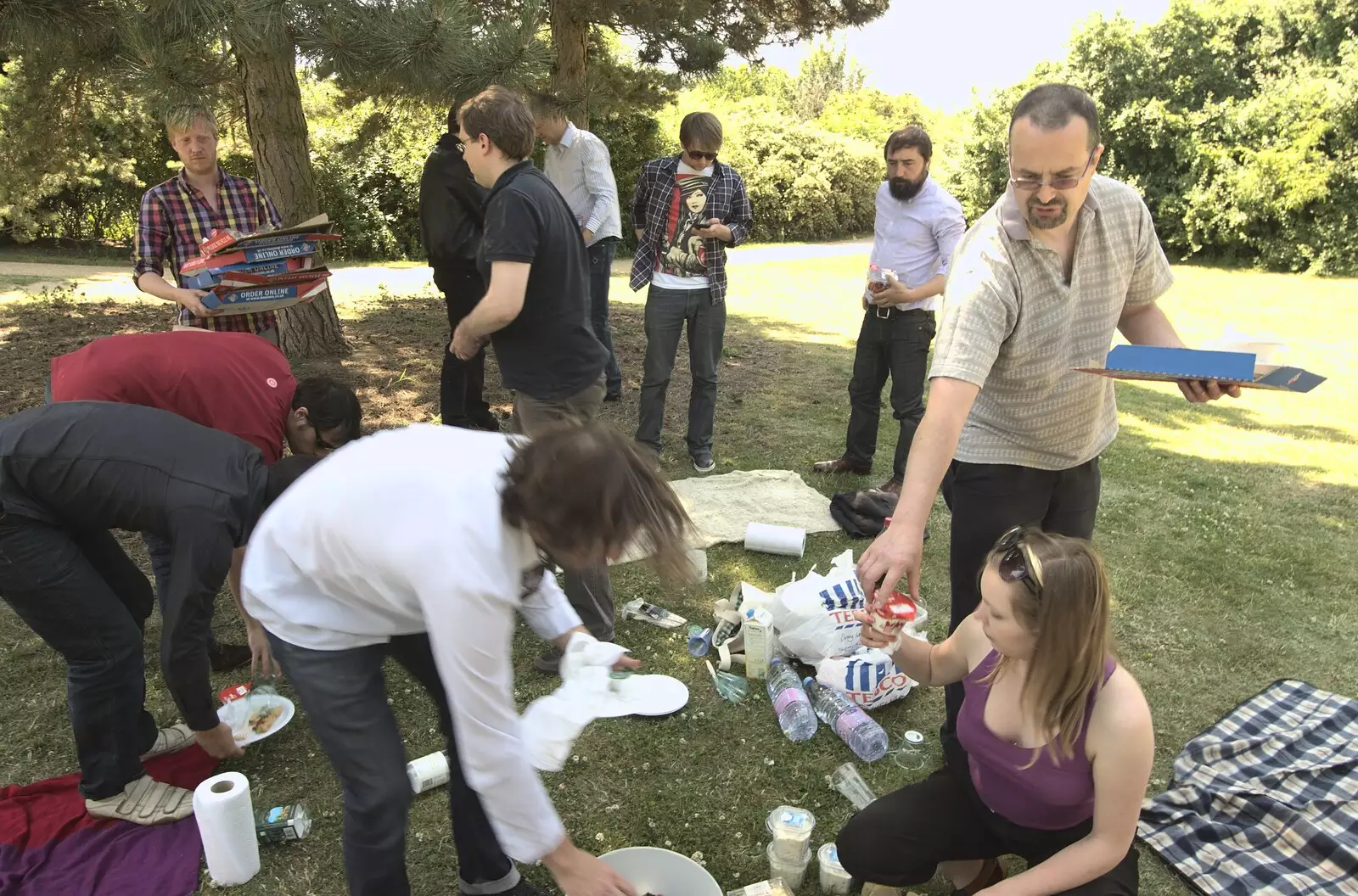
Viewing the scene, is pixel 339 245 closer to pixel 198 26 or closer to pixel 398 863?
pixel 198 26

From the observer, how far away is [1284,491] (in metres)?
5.00

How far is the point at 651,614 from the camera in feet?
11.1

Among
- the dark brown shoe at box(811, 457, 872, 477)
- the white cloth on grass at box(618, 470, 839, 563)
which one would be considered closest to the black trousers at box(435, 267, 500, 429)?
the white cloth on grass at box(618, 470, 839, 563)

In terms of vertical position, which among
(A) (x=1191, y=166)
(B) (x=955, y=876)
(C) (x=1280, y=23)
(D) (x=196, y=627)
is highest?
(C) (x=1280, y=23)

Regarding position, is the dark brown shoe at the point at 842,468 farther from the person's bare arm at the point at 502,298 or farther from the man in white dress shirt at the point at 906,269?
the person's bare arm at the point at 502,298

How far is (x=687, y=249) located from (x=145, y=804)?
11.0 feet

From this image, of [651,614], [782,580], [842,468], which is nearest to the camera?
[651,614]

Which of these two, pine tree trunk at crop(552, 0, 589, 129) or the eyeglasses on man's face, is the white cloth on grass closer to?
the eyeglasses on man's face

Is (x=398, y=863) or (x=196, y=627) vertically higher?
(x=196, y=627)

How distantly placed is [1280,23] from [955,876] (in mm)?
17032

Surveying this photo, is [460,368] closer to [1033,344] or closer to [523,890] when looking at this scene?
[523,890]

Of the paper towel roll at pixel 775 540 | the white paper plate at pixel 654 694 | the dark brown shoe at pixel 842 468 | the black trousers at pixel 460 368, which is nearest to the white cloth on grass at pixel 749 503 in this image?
the paper towel roll at pixel 775 540

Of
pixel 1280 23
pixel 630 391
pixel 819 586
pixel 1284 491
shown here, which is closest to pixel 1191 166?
pixel 1280 23

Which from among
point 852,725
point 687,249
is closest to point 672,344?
point 687,249
